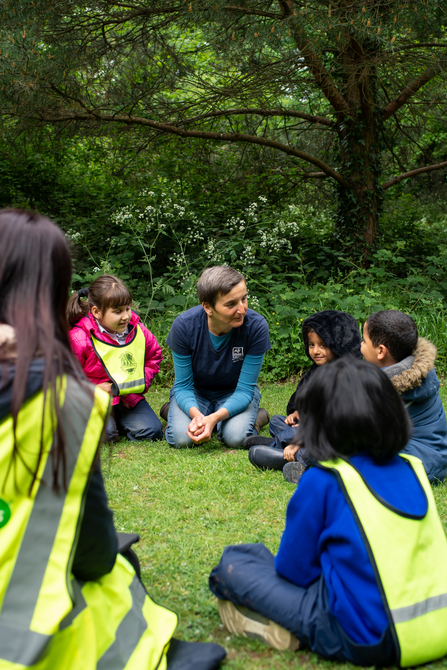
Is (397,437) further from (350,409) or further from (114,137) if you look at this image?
(114,137)

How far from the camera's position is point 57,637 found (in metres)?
1.23

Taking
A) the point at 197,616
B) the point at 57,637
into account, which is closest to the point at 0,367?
the point at 57,637

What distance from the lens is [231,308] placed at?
145 inches

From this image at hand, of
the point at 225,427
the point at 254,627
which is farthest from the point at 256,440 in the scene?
the point at 254,627

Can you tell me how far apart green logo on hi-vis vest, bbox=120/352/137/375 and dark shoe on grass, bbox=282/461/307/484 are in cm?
152

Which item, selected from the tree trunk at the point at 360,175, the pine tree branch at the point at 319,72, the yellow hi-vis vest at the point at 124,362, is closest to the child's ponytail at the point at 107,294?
the yellow hi-vis vest at the point at 124,362

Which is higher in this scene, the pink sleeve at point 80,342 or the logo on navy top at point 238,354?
the logo on navy top at point 238,354

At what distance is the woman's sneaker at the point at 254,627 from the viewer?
174cm

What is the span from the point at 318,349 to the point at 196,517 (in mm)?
1394

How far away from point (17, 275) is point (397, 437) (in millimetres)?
1173

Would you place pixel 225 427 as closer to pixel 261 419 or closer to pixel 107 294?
pixel 261 419

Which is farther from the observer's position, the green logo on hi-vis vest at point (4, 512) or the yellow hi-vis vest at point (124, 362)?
the yellow hi-vis vest at point (124, 362)

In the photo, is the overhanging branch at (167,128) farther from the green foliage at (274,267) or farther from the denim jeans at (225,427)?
the denim jeans at (225,427)

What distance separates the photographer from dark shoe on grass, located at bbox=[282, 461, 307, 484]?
3.27 meters
